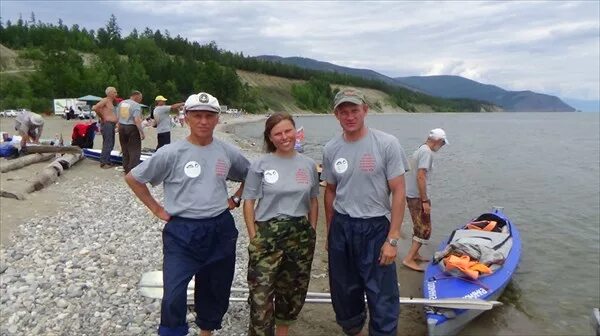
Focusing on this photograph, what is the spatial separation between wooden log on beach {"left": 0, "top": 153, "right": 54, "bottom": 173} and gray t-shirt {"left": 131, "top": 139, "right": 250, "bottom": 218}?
11.2 meters

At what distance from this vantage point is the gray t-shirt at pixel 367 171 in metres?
4.17

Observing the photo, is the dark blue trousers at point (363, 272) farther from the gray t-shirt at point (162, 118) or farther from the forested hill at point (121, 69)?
the forested hill at point (121, 69)

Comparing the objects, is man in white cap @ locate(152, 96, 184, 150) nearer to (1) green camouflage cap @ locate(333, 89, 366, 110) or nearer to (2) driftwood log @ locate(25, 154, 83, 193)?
(2) driftwood log @ locate(25, 154, 83, 193)

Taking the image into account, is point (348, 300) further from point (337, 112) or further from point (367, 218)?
point (337, 112)

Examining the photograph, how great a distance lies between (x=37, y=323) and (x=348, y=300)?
334 centimetres

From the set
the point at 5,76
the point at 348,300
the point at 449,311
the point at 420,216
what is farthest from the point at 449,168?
the point at 5,76

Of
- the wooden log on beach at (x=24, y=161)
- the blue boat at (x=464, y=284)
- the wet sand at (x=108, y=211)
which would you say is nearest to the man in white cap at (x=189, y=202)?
the wet sand at (x=108, y=211)

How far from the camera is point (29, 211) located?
30.7 feet

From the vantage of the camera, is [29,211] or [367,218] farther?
[29,211]

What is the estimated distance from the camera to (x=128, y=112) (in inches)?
474

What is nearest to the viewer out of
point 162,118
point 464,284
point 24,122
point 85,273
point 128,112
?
point 85,273

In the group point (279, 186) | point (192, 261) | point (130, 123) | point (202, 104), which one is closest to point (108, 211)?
point (130, 123)

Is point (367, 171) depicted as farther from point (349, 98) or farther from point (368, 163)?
point (349, 98)

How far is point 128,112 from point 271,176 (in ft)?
29.3
